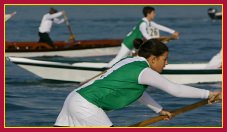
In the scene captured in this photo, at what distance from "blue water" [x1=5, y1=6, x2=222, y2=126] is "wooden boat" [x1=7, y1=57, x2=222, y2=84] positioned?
8.3 inches

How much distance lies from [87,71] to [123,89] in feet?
36.2

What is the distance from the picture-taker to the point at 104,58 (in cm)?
2612

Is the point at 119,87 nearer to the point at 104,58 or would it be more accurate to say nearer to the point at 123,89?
the point at 123,89

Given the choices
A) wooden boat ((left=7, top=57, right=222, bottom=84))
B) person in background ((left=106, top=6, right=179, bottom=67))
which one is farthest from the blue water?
person in background ((left=106, top=6, right=179, bottom=67))

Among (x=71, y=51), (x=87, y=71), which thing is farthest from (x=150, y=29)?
(x=71, y=51)

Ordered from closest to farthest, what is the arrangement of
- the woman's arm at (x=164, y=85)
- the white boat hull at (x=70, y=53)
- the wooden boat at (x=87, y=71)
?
the woman's arm at (x=164, y=85), the wooden boat at (x=87, y=71), the white boat hull at (x=70, y=53)

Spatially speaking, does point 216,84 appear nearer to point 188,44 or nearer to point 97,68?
point 97,68

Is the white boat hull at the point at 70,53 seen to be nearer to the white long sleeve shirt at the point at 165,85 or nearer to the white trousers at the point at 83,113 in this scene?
the white trousers at the point at 83,113

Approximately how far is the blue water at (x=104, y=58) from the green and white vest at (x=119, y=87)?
516 cm

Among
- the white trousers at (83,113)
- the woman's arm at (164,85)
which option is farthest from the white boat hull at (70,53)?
the woman's arm at (164,85)

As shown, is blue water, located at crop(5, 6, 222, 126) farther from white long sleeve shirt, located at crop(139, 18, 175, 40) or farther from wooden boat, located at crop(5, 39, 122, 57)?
white long sleeve shirt, located at crop(139, 18, 175, 40)

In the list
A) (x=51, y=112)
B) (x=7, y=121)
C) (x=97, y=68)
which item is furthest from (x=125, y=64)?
(x=97, y=68)

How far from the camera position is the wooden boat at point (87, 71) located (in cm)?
1822

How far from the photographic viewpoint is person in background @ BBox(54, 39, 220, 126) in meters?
7.82
